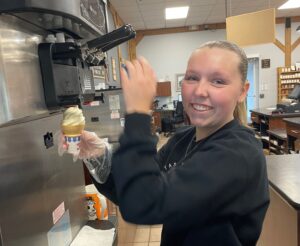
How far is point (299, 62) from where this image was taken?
27.8ft

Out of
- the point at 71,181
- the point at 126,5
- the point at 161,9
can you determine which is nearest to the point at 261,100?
the point at 161,9

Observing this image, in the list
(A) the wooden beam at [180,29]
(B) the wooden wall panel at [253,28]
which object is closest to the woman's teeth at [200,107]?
(B) the wooden wall panel at [253,28]

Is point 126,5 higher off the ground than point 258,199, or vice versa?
point 126,5

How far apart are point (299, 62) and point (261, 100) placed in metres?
1.52

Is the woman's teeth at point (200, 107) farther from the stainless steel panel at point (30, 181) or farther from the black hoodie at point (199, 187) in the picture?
the stainless steel panel at point (30, 181)

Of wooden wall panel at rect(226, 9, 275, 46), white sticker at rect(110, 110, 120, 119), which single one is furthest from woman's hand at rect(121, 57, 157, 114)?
white sticker at rect(110, 110, 120, 119)

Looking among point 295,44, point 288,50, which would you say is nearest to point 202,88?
point 288,50

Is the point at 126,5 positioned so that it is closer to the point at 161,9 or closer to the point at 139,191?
the point at 161,9

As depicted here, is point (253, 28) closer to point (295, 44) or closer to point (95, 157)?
point (95, 157)

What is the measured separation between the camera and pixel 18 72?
84cm

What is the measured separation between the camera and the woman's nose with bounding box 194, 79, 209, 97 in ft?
2.61

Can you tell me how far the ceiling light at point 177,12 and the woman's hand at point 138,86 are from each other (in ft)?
20.5

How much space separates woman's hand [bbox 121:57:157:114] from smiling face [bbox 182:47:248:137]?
0.51 ft

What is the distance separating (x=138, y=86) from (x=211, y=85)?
0.73ft
